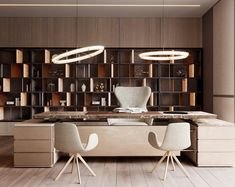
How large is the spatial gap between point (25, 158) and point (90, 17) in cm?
453

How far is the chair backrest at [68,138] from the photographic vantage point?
4.08m

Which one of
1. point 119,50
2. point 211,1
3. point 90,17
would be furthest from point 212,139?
point 90,17

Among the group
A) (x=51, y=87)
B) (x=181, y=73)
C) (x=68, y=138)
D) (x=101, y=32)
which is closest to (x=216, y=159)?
(x=68, y=138)

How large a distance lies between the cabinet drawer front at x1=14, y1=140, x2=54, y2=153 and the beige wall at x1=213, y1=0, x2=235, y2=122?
133 inches

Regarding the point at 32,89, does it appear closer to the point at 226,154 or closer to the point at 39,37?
the point at 39,37

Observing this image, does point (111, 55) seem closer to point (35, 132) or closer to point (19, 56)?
point (19, 56)

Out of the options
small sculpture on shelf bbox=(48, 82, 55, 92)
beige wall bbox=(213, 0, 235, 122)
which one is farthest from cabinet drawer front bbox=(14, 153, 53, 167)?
small sculpture on shelf bbox=(48, 82, 55, 92)

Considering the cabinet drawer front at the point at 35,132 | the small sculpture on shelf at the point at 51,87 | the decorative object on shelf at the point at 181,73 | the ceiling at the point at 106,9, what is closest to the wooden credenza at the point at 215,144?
the cabinet drawer front at the point at 35,132

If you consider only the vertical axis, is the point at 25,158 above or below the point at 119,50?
below

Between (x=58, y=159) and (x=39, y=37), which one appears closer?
(x=58, y=159)

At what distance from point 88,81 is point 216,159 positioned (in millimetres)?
4403

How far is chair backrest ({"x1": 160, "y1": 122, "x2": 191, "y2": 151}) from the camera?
419cm

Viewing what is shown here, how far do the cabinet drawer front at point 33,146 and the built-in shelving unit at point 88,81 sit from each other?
3224 mm

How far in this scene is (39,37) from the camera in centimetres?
830
